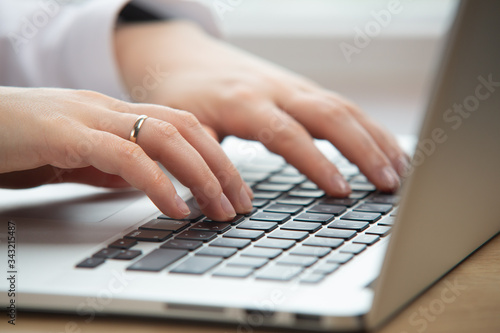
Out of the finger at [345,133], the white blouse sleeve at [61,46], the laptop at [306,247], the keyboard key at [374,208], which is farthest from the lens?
the white blouse sleeve at [61,46]

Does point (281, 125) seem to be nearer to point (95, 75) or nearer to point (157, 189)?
point (157, 189)

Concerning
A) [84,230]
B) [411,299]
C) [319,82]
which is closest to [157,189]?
[84,230]

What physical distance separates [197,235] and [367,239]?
116 millimetres

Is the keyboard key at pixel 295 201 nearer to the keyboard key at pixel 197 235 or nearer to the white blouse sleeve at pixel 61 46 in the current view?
the keyboard key at pixel 197 235

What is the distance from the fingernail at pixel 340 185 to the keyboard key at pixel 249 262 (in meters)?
0.21

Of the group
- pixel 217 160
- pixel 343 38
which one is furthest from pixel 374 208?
pixel 343 38

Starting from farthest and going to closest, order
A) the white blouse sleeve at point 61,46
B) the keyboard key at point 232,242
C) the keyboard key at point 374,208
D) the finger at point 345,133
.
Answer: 1. the white blouse sleeve at point 61,46
2. the finger at point 345,133
3. the keyboard key at point 374,208
4. the keyboard key at point 232,242

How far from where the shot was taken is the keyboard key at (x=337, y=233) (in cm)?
45

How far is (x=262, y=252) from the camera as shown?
16.3 inches

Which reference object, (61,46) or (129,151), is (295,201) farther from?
(61,46)

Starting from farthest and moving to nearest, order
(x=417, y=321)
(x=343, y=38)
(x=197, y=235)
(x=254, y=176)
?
1. (x=343, y=38)
2. (x=254, y=176)
3. (x=197, y=235)
4. (x=417, y=321)

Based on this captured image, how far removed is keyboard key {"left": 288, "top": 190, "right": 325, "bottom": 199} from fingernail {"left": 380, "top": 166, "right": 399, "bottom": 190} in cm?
6

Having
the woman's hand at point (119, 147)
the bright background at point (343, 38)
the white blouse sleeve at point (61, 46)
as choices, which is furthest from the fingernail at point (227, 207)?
the bright background at point (343, 38)

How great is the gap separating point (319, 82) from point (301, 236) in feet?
3.82
